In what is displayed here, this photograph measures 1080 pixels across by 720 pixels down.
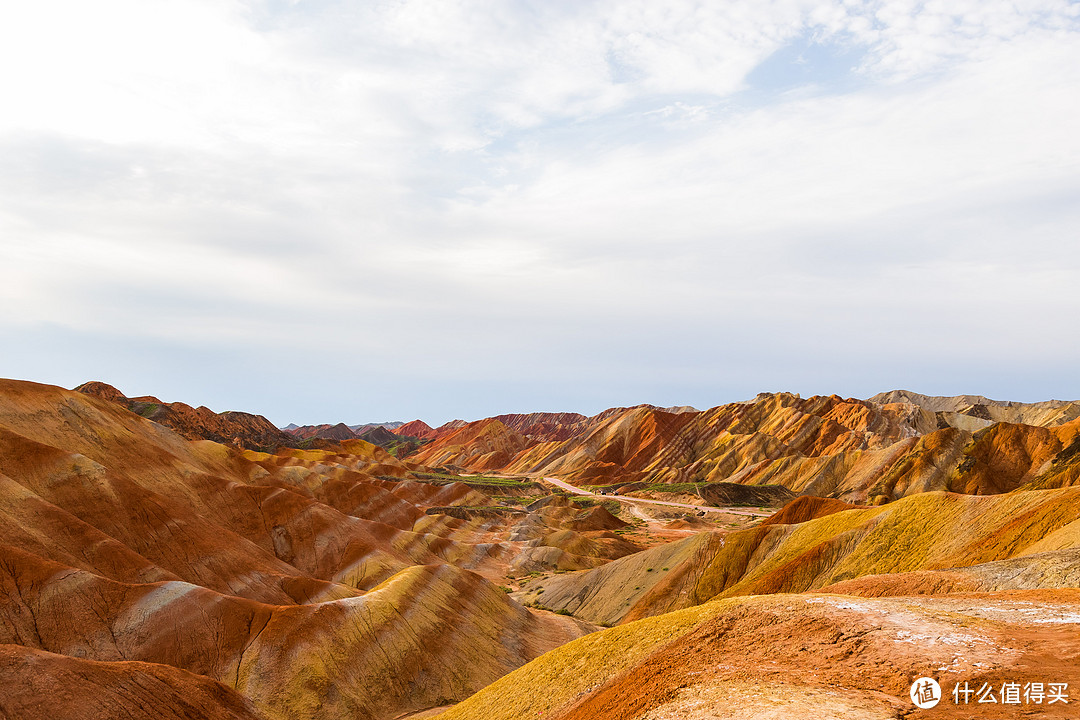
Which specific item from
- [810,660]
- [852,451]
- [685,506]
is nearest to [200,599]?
[810,660]

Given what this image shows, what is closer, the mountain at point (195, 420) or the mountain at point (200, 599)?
the mountain at point (200, 599)

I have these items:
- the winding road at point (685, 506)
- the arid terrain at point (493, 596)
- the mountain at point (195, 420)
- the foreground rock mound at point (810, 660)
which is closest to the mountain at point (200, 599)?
the arid terrain at point (493, 596)

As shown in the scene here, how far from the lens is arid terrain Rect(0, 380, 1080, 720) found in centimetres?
1426

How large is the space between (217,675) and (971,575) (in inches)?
1453

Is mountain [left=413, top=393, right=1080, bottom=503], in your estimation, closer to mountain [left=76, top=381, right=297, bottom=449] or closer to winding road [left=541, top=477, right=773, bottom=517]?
winding road [left=541, top=477, right=773, bottom=517]

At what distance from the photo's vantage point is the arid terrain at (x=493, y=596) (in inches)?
561

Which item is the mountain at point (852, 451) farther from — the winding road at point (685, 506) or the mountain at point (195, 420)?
the mountain at point (195, 420)

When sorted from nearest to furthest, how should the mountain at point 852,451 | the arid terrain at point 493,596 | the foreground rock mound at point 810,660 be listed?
the foreground rock mound at point 810,660
the arid terrain at point 493,596
the mountain at point 852,451

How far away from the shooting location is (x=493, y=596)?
47.2m

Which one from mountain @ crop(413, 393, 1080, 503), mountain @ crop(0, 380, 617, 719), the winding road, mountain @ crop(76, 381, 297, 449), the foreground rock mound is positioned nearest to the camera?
the foreground rock mound

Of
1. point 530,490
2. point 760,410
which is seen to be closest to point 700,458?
point 760,410

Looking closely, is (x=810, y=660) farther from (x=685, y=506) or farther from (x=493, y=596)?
(x=685, y=506)

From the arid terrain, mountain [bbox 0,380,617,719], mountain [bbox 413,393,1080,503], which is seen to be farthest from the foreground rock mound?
mountain [bbox 413,393,1080,503]

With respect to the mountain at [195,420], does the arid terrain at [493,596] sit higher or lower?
lower
